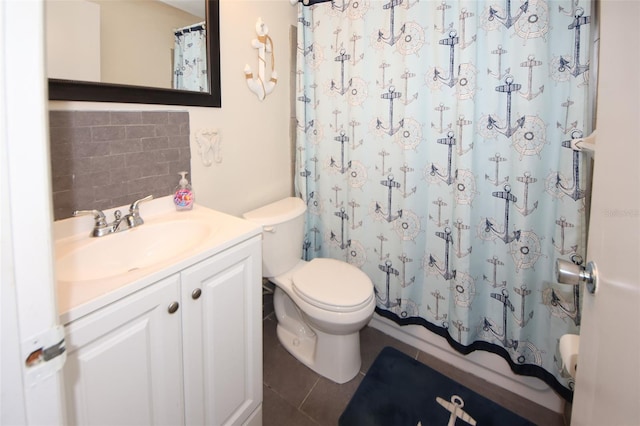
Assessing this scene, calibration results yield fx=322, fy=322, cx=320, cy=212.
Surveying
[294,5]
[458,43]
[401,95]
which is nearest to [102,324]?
[401,95]

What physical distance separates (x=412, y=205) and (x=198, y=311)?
3.77ft

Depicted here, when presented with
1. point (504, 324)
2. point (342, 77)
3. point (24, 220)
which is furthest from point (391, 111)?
point (24, 220)

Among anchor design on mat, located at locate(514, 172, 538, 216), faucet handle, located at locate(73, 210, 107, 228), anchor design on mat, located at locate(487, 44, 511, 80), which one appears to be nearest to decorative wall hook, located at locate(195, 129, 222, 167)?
faucet handle, located at locate(73, 210, 107, 228)

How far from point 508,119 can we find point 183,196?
55.7 inches

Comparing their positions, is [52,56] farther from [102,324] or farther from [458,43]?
[458,43]

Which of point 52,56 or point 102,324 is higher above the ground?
point 52,56

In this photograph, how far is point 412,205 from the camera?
1.68m

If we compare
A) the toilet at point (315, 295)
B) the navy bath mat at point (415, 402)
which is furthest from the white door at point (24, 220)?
the navy bath mat at point (415, 402)

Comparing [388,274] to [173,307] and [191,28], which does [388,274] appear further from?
[191,28]

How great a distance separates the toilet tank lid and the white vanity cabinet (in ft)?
1.43

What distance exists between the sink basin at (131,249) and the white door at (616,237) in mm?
1000

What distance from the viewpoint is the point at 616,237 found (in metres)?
0.50

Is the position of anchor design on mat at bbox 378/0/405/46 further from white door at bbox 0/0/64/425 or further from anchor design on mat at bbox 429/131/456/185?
white door at bbox 0/0/64/425

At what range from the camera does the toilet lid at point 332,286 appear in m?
1.50
